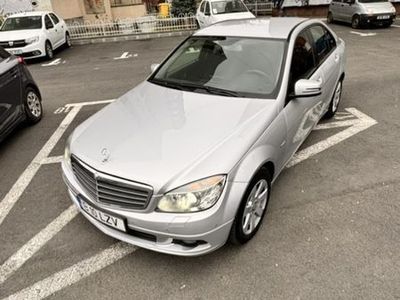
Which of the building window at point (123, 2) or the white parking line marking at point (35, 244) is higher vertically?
the building window at point (123, 2)

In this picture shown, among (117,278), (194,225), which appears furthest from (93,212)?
(194,225)

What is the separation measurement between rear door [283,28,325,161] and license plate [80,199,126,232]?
175 centimetres

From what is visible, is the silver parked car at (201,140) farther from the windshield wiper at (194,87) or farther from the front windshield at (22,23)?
the front windshield at (22,23)

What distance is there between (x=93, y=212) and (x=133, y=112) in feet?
3.44

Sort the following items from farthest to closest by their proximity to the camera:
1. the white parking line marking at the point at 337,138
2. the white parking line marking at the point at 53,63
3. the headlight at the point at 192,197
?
the white parking line marking at the point at 53,63
the white parking line marking at the point at 337,138
the headlight at the point at 192,197

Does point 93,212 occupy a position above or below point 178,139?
below

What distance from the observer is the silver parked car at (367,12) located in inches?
530

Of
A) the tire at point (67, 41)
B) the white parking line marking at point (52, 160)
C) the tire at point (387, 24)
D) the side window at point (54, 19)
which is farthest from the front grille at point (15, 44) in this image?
the tire at point (387, 24)

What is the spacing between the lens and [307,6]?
18.8 metres

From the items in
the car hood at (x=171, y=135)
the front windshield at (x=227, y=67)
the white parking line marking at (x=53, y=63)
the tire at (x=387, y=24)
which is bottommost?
the white parking line marking at (x=53, y=63)

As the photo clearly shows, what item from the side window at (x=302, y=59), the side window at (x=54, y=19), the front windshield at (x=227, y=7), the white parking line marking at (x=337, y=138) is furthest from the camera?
the front windshield at (x=227, y=7)

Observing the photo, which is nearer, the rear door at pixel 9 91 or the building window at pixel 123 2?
the rear door at pixel 9 91

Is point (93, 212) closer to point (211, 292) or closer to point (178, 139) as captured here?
point (178, 139)

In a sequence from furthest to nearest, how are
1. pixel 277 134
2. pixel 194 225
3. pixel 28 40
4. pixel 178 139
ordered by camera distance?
pixel 28 40
pixel 277 134
pixel 178 139
pixel 194 225
